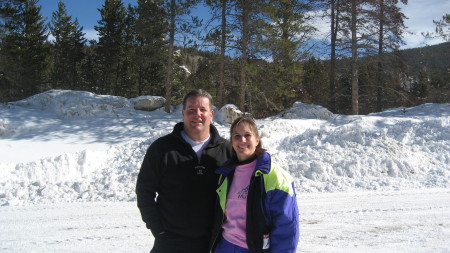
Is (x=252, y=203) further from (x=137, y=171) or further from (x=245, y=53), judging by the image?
(x=245, y=53)

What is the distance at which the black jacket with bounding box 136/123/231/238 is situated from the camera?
96.0 inches

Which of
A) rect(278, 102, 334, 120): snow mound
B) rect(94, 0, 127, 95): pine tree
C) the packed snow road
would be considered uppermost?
rect(94, 0, 127, 95): pine tree

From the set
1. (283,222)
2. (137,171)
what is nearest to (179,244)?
(283,222)

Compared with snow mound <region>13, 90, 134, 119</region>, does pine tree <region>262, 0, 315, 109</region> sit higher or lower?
higher

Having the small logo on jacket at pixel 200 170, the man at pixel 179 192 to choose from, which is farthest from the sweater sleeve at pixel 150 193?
the small logo on jacket at pixel 200 170

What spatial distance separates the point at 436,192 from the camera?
773cm

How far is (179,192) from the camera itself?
Result: 2.44m

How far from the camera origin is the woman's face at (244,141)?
237 cm

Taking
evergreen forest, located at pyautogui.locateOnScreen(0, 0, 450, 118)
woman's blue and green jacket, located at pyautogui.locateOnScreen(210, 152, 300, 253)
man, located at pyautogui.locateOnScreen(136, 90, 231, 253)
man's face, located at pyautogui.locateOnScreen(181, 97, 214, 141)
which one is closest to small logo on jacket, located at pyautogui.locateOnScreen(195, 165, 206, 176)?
man, located at pyautogui.locateOnScreen(136, 90, 231, 253)

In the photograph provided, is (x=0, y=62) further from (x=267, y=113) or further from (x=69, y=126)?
(x=267, y=113)

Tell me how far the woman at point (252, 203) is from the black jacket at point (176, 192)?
5.3 inches

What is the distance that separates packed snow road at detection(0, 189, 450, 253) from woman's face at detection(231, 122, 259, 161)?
9.13 feet

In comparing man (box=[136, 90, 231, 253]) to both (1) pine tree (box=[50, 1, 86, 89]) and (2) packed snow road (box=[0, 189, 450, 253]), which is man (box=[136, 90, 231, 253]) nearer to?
(2) packed snow road (box=[0, 189, 450, 253])

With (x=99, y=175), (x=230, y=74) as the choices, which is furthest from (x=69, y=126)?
(x=230, y=74)
